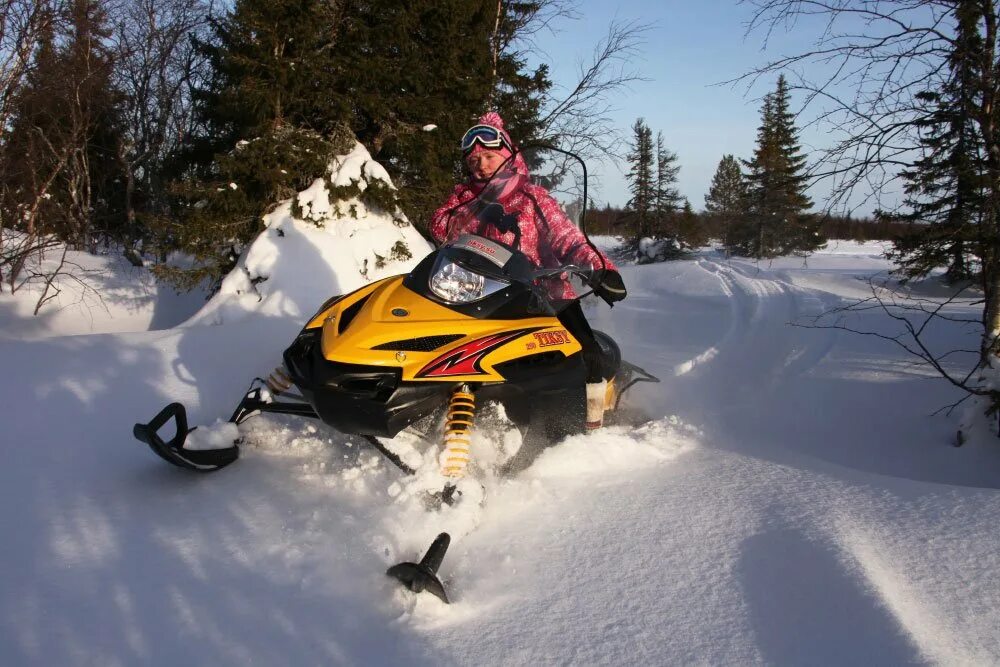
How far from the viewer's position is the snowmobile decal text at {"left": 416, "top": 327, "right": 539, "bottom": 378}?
8.12 ft

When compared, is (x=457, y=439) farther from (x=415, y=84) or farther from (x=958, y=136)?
(x=415, y=84)

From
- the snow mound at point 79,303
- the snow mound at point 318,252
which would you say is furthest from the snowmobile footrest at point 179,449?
the snow mound at point 79,303

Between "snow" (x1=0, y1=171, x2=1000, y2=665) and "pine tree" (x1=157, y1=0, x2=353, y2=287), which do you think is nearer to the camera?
"snow" (x1=0, y1=171, x2=1000, y2=665)

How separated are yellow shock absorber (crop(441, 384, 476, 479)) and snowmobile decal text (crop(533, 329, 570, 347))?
507mm

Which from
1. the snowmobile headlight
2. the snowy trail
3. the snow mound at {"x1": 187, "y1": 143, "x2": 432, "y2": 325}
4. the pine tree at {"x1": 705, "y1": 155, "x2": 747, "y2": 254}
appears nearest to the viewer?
the snowy trail

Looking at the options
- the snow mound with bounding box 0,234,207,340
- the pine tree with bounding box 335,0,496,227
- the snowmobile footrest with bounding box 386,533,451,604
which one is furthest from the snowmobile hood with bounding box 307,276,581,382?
the snow mound with bounding box 0,234,207,340

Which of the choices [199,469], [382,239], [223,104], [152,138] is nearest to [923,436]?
[199,469]

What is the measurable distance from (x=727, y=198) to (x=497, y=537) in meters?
39.2

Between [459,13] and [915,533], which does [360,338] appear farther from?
[459,13]

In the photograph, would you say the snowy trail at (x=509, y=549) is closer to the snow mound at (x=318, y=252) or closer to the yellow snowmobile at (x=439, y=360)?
the yellow snowmobile at (x=439, y=360)

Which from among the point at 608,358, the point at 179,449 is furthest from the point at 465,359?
the point at 608,358

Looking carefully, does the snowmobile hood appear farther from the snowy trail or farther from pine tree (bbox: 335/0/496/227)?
pine tree (bbox: 335/0/496/227)

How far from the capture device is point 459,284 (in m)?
2.73

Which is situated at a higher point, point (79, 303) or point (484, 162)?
point (484, 162)
